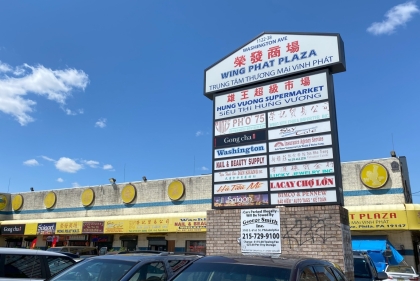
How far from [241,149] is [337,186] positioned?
8.48 ft

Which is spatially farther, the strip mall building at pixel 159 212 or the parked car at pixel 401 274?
the strip mall building at pixel 159 212

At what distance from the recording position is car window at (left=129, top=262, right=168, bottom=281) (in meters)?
5.22

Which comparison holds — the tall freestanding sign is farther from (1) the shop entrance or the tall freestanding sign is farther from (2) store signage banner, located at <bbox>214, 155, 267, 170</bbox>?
(1) the shop entrance

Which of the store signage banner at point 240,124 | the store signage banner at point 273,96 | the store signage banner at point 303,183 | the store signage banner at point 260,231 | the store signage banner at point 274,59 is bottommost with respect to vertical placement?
the store signage banner at point 260,231

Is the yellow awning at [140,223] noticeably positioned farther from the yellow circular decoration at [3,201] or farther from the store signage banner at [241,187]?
the store signage banner at [241,187]

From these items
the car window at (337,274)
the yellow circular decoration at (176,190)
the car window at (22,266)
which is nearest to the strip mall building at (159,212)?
the yellow circular decoration at (176,190)

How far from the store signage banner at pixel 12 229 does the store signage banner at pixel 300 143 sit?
2740cm

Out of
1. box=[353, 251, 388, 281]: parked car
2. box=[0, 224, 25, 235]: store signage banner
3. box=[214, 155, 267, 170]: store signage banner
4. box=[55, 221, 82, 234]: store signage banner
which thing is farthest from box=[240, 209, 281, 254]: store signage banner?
box=[0, 224, 25, 235]: store signage banner

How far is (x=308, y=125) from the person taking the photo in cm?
895

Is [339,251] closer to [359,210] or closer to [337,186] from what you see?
[337,186]

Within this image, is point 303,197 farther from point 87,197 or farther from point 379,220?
point 87,197

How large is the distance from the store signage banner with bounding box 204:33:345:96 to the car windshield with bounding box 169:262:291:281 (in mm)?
6299

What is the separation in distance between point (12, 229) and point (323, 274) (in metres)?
31.9

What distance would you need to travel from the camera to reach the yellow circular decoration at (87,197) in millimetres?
28805
